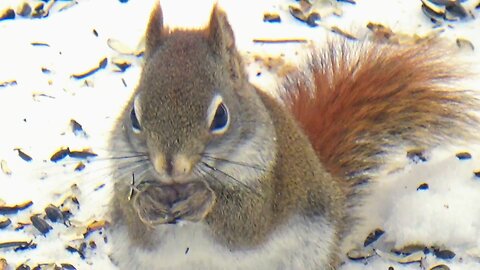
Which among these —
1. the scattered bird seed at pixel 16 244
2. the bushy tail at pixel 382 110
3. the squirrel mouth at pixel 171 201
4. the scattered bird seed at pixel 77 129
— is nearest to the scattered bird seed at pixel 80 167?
the scattered bird seed at pixel 77 129

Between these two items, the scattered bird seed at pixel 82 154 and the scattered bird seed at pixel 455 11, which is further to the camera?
the scattered bird seed at pixel 455 11

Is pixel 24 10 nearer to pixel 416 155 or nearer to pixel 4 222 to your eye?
pixel 4 222

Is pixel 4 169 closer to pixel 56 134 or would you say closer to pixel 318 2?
pixel 56 134

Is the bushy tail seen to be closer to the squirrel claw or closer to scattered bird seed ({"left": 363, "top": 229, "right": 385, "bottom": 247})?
scattered bird seed ({"left": 363, "top": 229, "right": 385, "bottom": 247})

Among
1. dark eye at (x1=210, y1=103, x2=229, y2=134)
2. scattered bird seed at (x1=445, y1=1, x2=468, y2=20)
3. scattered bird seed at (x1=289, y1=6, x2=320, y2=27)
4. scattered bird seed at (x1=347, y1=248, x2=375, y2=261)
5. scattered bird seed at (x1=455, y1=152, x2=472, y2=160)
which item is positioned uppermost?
dark eye at (x1=210, y1=103, x2=229, y2=134)

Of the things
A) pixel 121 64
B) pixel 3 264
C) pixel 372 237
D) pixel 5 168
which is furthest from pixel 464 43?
pixel 3 264

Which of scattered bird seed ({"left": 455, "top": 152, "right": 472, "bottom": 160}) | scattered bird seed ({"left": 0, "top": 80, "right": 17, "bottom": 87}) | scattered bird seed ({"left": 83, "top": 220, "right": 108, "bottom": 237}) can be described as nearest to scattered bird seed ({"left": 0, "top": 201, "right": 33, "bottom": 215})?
scattered bird seed ({"left": 83, "top": 220, "right": 108, "bottom": 237})

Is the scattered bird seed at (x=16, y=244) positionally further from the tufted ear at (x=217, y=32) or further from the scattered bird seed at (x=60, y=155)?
the tufted ear at (x=217, y=32)
